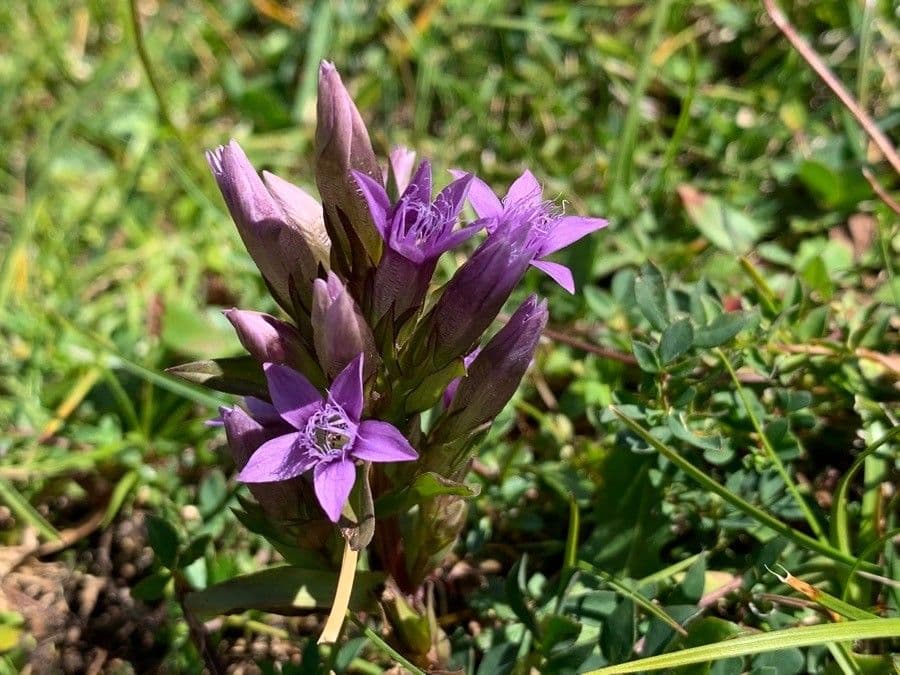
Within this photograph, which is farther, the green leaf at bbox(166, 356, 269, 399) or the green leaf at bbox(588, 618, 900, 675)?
the green leaf at bbox(166, 356, 269, 399)

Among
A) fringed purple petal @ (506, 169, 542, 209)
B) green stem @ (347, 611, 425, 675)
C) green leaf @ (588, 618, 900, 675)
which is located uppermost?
fringed purple petal @ (506, 169, 542, 209)

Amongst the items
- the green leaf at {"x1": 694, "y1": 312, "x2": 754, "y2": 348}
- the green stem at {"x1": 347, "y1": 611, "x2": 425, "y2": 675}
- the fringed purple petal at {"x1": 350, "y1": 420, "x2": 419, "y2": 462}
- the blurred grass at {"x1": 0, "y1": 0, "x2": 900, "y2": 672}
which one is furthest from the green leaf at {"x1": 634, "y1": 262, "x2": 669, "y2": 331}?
the green stem at {"x1": 347, "y1": 611, "x2": 425, "y2": 675}

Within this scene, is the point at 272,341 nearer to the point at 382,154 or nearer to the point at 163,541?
the point at 163,541

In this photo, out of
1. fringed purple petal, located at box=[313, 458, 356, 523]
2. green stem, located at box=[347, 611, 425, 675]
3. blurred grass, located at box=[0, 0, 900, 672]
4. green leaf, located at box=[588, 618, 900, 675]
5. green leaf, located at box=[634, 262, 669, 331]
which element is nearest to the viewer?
fringed purple petal, located at box=[313, 458, 356, 523]

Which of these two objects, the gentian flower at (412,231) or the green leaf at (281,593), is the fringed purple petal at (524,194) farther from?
the green leaf at (281,593)

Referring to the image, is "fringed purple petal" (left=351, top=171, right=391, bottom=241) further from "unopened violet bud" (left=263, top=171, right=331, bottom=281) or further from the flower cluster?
"unopened violet bud" (left=263, top=171, right=331, bottom=281)

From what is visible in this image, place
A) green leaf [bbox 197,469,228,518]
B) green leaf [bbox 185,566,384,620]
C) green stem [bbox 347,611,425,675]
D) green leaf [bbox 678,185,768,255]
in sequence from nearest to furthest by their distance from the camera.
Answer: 1. green stem [bbox 347,611,425,675]
2. green leaf [bbox 185,566,384,620]
3. green leaf [bbox 197,469,228,518]
4. green leaf [bbox 678,185,768,255]

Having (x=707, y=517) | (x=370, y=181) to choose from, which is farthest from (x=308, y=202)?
(x=707, y=517)
